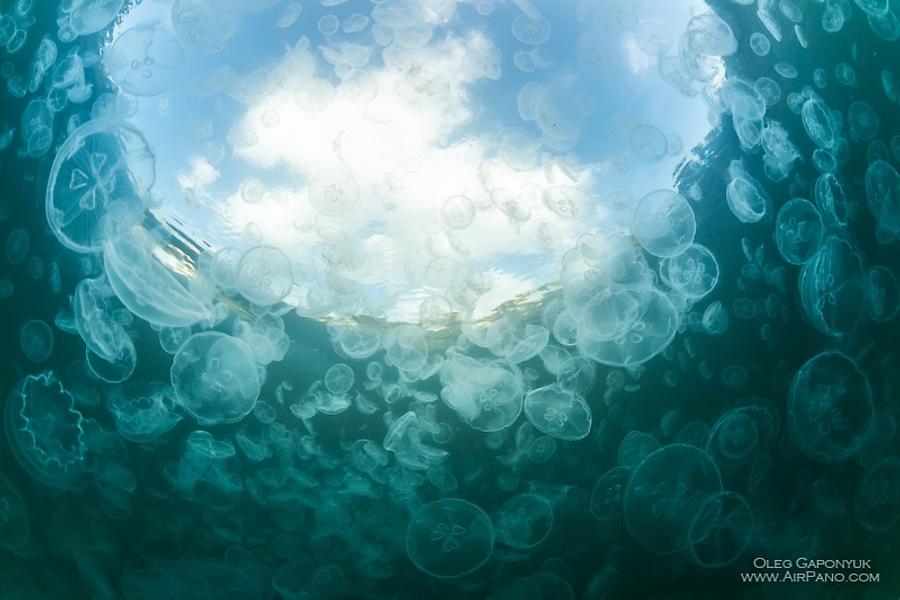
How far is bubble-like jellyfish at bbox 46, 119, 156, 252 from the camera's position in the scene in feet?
13.6

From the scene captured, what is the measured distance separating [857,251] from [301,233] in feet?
13.8

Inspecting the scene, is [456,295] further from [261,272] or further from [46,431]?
[46,431]

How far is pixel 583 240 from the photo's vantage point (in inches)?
212

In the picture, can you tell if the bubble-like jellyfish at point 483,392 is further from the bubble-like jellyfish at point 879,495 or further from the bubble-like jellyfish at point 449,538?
the bubble-like jellyfish at point 879,495

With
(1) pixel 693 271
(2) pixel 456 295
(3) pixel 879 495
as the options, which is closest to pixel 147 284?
(2) pixel 456 295

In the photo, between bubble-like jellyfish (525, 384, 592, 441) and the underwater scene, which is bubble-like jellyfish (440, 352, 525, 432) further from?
bubble-like jellyfish (525, 384, 592, 441)

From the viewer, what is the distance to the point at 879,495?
13.7 feet

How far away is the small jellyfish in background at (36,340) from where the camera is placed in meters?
4.05

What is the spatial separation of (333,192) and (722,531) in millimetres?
3845

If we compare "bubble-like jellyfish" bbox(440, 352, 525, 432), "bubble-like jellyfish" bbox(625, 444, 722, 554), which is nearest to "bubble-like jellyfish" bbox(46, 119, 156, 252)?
"bubble-like jellyfish" bbox(440, 352, 525, 432)

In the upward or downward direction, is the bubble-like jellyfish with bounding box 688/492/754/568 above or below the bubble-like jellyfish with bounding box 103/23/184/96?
below

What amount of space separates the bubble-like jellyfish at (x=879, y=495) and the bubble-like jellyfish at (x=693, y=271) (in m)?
1.69

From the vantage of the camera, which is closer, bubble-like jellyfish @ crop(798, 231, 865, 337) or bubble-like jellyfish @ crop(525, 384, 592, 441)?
bubble-like jellyfish @ crop(798, 231, 865, 337)

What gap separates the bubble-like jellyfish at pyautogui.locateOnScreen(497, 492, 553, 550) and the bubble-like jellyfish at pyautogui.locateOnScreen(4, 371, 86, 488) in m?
3.13
